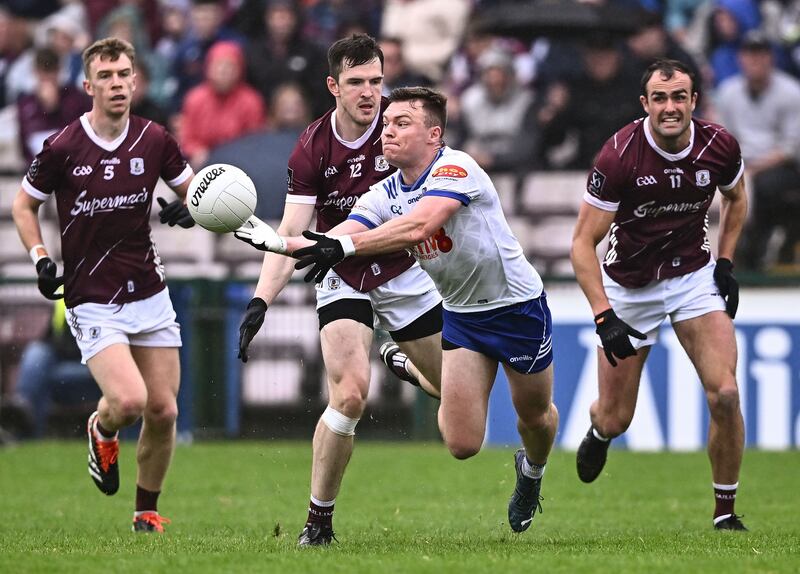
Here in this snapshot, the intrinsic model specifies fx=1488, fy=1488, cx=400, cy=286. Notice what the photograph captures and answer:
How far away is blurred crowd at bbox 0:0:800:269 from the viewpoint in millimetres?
15922

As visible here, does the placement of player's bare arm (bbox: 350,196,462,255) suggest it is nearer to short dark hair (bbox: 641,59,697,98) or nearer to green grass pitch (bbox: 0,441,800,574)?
green grass pitch (bbox: 0,441,800,574)

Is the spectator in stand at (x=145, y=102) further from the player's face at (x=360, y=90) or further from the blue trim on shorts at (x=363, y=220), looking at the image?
the blue trim on shorts at (x=363, y=220)

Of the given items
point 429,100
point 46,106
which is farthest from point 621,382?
point 46,106

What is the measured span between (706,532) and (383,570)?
283 cm

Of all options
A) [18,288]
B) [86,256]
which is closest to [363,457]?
[18,288]

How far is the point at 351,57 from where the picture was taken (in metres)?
8.66

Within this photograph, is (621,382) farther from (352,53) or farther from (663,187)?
(352,53)

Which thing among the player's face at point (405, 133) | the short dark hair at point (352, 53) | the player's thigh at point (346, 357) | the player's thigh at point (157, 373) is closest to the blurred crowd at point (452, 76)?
the player's thigh at point (157, 373)

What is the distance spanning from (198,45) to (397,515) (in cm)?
993

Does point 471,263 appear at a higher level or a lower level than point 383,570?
higher

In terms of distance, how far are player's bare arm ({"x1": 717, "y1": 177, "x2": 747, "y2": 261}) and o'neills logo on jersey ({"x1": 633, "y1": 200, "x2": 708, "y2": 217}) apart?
23cm

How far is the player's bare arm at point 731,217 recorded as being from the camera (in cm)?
941

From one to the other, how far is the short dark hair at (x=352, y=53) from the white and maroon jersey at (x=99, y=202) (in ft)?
4.88

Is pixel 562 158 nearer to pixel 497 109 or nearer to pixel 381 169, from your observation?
pixel 497 109
